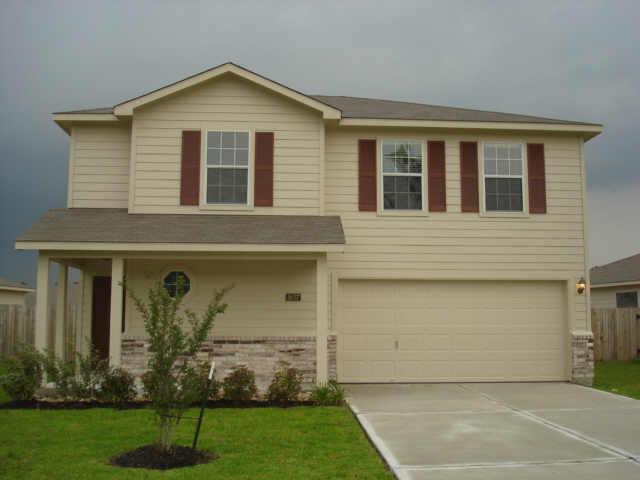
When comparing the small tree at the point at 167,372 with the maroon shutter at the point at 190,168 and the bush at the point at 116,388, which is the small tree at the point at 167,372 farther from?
the maroon shutter at the point at 190,168

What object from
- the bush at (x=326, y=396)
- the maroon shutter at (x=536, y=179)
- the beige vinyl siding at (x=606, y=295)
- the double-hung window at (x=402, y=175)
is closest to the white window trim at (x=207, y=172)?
the double-hung window at (x=402, y=175)

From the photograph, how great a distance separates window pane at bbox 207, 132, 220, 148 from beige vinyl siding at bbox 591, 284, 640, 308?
1694 centimetres

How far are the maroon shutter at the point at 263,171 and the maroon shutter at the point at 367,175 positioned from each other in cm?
193

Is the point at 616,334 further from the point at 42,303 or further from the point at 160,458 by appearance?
the point at 160,458

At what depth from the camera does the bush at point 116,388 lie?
36.6ft

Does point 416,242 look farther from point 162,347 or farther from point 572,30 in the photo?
point 162,347

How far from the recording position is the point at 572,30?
50.2 ft

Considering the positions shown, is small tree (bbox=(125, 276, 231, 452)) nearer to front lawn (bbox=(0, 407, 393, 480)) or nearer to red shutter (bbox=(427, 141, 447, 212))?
front lawn (bbox=(0, 407, 393, 480))

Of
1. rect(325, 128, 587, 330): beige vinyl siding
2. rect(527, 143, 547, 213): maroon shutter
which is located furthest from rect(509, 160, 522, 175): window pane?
rect(325, 128, 587, 330): beige vinyl siding

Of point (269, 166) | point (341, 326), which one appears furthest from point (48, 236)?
point (341, 326)

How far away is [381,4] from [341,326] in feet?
24.0

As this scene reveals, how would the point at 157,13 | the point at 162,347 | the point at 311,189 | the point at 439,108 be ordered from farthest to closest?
the point at 439,108 → the point at 157,13 → the point at 311,189 → the point at 162,347

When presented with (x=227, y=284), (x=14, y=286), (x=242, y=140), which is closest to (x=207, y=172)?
(x=242, y=140)

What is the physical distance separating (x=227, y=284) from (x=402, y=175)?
4355mm
